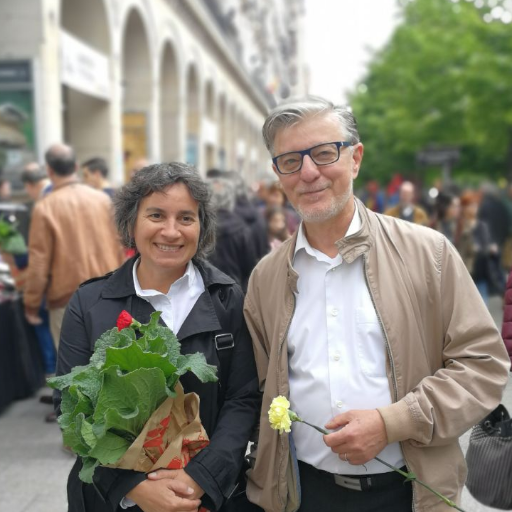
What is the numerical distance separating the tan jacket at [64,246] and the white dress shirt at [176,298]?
132 inches

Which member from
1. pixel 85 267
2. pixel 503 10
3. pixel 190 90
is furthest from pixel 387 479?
pixel 190 90

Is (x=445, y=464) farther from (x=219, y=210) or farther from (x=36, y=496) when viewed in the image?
(x=219, y=210)

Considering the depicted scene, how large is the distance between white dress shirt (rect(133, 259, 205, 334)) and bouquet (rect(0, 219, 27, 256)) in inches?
163

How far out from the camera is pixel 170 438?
2301mm

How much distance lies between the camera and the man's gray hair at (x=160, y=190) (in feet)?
8.42

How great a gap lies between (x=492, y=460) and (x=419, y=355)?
0.63m

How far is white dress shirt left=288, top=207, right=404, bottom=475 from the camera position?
89.7 inches

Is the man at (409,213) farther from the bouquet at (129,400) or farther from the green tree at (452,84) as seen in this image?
the green tree at (452,84)

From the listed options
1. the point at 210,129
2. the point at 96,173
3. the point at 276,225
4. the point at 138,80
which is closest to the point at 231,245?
the point at 276,225

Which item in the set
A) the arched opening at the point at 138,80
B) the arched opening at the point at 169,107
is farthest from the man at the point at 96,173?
the arched opening at the point at 169,107

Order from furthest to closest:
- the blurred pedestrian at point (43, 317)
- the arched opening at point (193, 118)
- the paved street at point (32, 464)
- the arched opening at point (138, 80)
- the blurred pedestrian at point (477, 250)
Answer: the arched opening at point (193, 118) → the arched opening at point (138, 80) → the blurred pedestrian at point (477, 250) → the blurred pedestrian at point (43, 317) → the paved street at point (32, 464)

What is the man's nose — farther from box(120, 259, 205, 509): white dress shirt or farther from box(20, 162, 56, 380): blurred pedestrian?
box(20, 162, 56, 380): blurred pedestrian

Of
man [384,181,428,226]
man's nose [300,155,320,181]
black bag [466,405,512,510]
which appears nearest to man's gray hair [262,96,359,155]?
man's nose [300,155,320,181]

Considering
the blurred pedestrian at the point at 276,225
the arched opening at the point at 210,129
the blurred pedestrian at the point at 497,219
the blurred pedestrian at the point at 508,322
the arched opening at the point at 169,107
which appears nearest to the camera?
the blurred pedestrian at the point at 508,322
